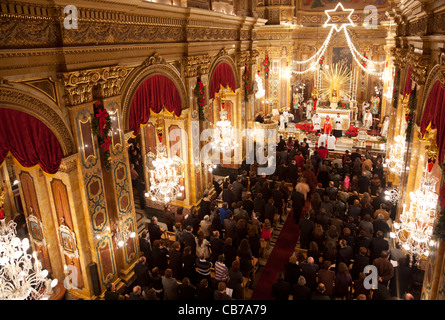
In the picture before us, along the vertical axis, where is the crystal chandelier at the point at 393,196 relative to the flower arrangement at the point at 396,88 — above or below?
below

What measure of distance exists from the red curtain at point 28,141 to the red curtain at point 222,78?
251 inches

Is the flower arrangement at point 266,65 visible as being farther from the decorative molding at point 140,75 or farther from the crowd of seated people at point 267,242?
the decorative molding at point 140,75

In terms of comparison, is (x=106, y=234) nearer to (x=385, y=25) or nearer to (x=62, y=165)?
(x=62, y=165)

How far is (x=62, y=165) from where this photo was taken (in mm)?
5934

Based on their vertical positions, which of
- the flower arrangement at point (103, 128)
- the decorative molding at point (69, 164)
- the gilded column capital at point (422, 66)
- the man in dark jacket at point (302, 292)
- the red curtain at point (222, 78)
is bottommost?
the man in dark jacket at point (302, 292)

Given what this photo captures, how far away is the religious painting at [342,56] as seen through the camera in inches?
840

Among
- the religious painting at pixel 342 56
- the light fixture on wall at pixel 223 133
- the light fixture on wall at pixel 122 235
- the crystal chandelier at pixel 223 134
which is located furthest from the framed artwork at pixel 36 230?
the religious painting at pixel 342 56

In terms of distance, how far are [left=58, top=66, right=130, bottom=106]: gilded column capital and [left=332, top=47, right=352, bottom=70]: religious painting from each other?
1816 cm

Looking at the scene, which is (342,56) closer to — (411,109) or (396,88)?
(396,88)

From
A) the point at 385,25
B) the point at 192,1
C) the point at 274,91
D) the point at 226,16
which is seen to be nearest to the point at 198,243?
the point at 192,1

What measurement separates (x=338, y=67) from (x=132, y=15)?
18.0 m

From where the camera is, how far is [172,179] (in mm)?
8109

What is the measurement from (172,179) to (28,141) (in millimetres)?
3477

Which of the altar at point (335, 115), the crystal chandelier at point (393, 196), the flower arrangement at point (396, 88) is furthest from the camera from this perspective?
the altar at point (335, 115)
